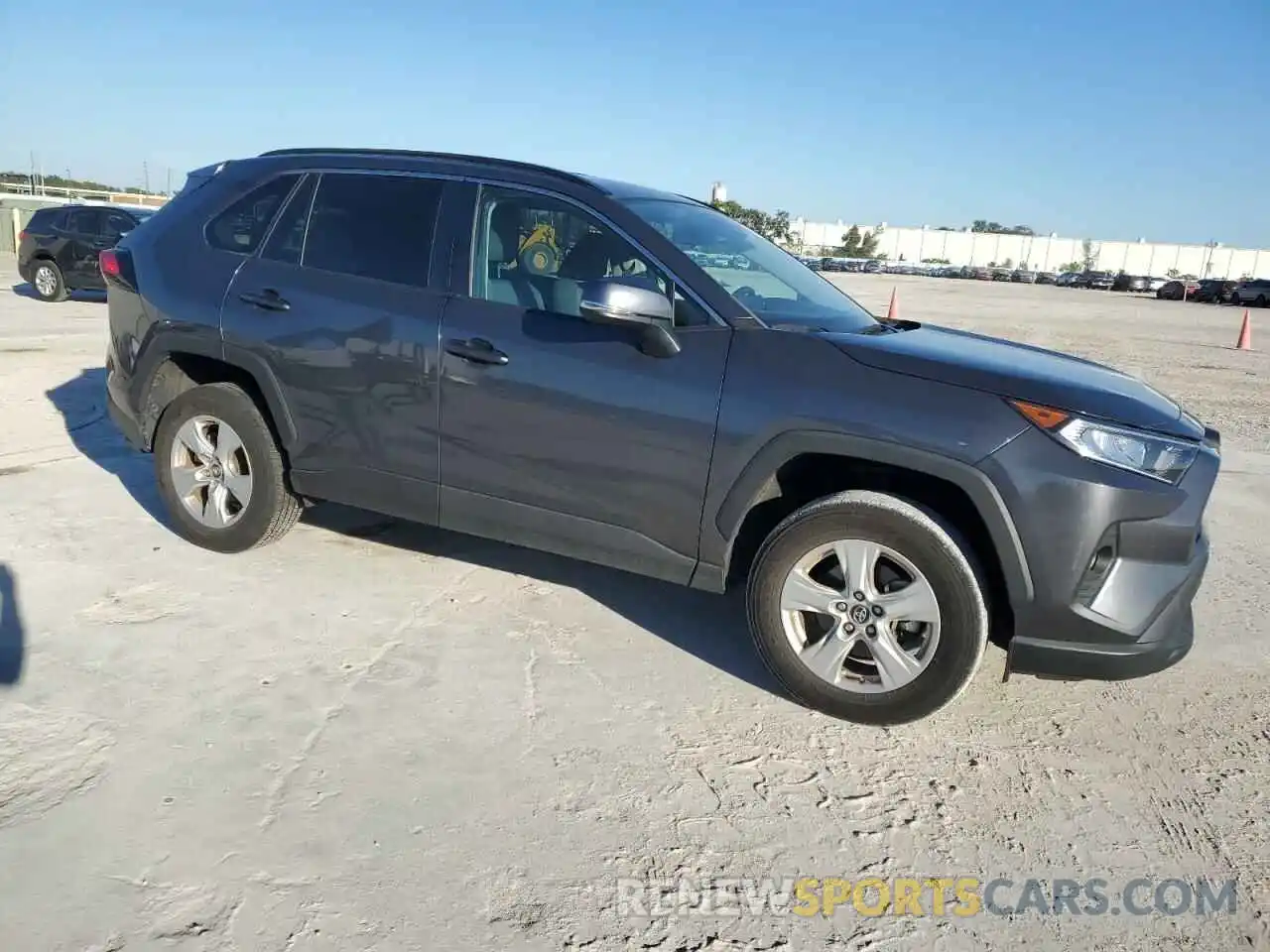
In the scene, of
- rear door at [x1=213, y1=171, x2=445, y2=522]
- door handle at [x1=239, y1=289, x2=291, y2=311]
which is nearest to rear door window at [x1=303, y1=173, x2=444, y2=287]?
rear door at [x1=213, y1=171, x2=445, y2=522]

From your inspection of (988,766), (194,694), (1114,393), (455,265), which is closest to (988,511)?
(1114,393)

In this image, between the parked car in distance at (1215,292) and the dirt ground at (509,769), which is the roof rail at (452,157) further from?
the parked car in distance at (1215,292)

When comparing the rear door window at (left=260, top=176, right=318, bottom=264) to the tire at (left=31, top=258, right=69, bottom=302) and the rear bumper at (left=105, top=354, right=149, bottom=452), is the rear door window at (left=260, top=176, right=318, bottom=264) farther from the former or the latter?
the tire at (left=31, top=258, right=69, bottom=302)

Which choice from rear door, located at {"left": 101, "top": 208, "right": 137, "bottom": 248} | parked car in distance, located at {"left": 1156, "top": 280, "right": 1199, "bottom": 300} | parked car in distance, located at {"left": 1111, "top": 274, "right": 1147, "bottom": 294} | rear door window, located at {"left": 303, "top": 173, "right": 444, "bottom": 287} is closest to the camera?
rear door window, located at {"left": 303, "top": 173, "right": 444, "bottom": 287}

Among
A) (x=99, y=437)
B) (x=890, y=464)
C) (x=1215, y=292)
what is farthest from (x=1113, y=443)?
(x=1215, y=292)

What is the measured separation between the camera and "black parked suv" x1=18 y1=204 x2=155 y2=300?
50.7 ft

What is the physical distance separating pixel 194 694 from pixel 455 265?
187 cm

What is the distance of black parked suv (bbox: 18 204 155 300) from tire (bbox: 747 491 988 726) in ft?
51.3

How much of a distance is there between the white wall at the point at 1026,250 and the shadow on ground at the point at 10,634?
458ft

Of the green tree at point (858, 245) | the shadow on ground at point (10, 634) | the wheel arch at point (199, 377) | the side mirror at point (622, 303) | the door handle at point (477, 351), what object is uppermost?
the green tree at point (858, 245)

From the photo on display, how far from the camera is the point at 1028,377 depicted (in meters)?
3.19

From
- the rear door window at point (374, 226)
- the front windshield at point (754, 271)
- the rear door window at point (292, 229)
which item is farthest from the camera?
the rear door window at point (292, 229)

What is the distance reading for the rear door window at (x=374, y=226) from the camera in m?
4.01

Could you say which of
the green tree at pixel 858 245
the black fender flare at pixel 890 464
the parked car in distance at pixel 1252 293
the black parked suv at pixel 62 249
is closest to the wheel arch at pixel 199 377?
the black fender flare at pixel 890 464
